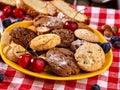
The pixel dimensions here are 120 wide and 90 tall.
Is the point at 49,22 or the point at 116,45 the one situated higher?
the point at 49,22

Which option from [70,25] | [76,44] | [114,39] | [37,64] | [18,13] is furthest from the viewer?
[18,13]

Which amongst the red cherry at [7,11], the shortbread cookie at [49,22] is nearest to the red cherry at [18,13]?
the red cherry at [7,11]

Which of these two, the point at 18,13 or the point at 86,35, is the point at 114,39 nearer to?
the point at 86,35

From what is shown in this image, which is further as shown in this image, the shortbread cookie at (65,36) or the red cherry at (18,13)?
the red cherry at (18,13)

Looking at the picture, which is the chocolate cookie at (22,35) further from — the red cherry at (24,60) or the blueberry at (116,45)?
the blueberry at (116,45)

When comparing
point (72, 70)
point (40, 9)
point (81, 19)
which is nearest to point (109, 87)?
point (72, 70)

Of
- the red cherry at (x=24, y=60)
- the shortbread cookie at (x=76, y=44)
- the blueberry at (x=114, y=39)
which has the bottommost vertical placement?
the blueberry at (x=114, y=39)

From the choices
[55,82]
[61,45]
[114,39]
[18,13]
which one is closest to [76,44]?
[61,45]
